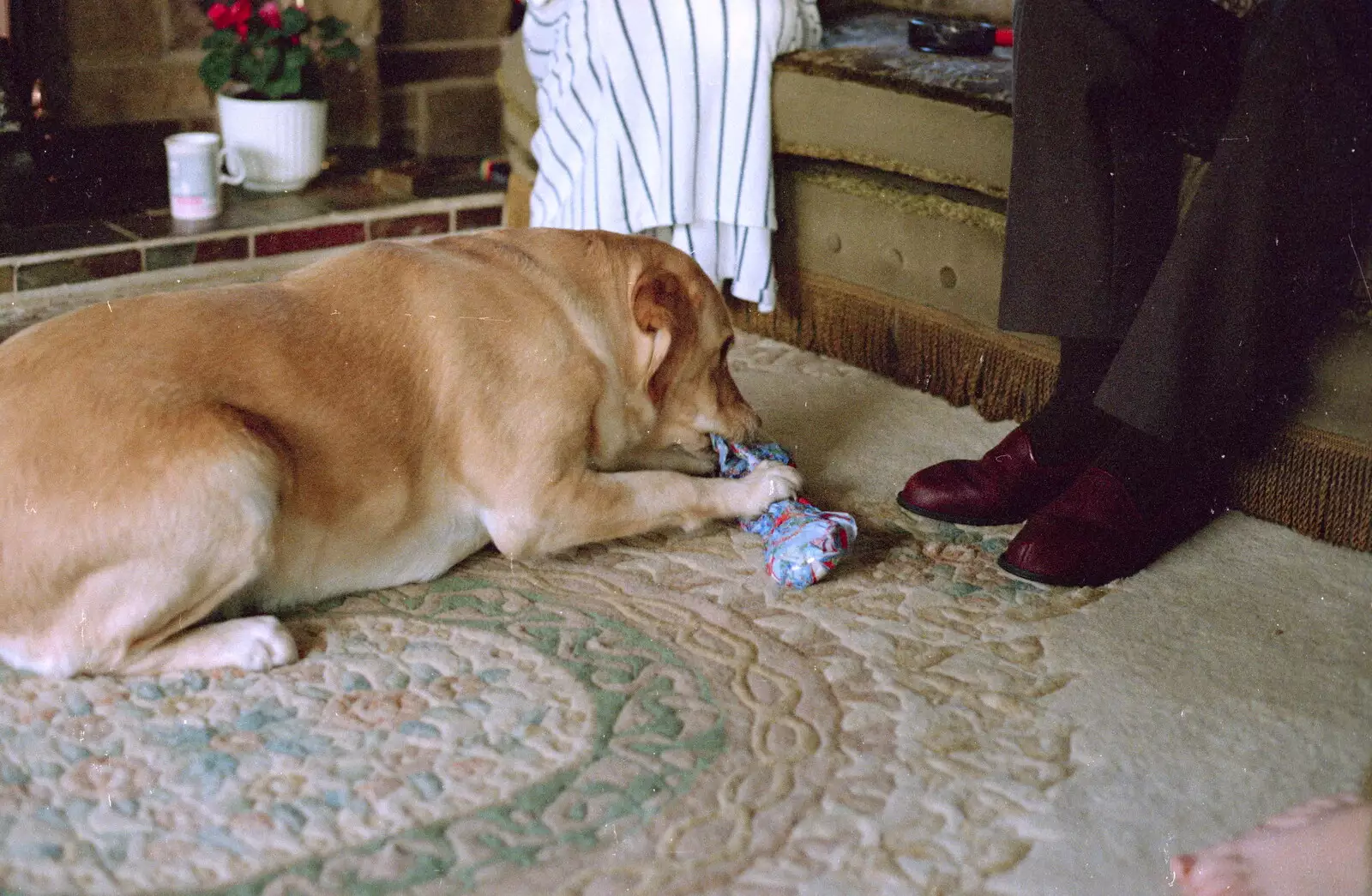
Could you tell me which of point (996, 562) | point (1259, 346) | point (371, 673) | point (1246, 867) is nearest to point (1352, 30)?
point (1259, 346)

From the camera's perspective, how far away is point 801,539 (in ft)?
5.49

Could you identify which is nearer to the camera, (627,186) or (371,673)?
(371,673)

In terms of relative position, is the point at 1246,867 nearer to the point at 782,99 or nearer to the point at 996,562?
the point at 996,562

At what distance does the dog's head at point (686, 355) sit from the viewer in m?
1.69

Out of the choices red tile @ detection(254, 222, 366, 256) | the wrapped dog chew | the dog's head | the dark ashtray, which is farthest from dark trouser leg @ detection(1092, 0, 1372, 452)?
red tile @ detection(254, 222, 366, 256)

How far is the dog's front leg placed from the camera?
64.6 inches

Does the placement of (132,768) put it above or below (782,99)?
below

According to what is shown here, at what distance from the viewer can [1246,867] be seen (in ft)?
3.77

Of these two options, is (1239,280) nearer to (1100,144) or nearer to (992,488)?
(1100,144)

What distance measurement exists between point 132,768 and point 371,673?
264 mm

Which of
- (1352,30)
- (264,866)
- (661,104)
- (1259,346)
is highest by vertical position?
(1352,30)

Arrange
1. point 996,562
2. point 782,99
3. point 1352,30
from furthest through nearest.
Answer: point 782,99 < point 996,562 < point 1352,30

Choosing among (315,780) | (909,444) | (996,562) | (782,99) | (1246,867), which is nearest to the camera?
(1246,867)

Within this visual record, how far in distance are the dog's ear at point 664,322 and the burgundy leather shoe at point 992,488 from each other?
41 centimetres
